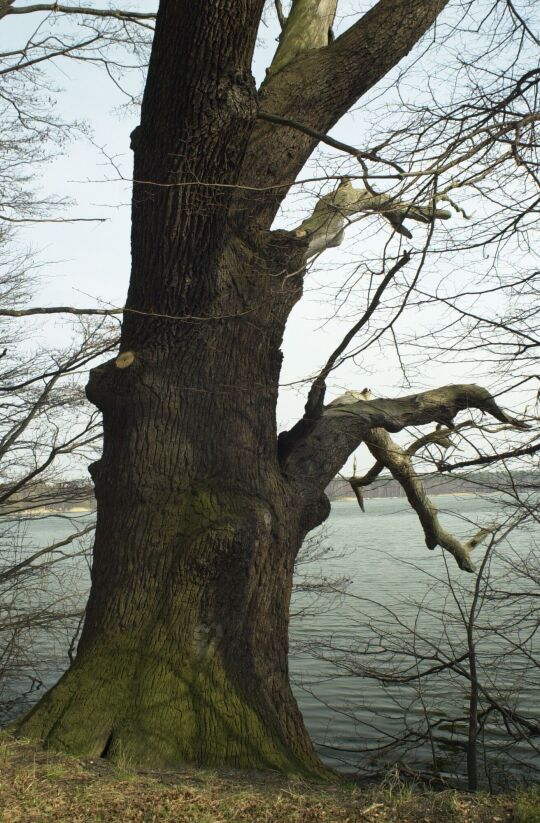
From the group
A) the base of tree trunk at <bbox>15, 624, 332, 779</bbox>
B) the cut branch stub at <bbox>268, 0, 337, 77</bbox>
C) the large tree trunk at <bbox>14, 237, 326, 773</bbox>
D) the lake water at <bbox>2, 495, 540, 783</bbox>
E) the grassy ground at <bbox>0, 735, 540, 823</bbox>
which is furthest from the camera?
the cut branch stub at <bbox>268, 0, 337, 77</bbox>

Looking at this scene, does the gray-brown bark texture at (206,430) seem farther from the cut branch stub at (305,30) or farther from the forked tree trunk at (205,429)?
the cut branch stub at (305,30)

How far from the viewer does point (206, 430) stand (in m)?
5.22

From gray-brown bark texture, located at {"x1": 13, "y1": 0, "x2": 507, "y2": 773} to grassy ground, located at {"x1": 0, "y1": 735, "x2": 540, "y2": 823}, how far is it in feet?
1.49

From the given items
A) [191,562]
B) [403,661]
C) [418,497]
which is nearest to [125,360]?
[191,562]

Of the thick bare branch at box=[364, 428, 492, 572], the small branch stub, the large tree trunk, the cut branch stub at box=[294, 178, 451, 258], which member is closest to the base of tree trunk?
the large tree trunk

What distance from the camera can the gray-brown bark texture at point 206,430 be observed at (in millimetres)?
4562

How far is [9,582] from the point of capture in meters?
8.92

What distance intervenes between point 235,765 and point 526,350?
10.8ft

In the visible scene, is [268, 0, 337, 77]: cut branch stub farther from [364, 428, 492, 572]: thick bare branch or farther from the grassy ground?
the grassy ground

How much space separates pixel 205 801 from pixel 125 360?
2.81 m

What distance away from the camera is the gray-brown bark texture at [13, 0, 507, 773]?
4562mm

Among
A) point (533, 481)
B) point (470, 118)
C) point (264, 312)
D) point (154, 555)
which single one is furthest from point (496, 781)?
point (470, 118)

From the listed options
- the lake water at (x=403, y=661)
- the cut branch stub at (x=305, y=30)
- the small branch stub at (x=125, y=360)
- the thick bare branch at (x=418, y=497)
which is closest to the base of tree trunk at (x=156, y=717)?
the lake water at (x=403, y=661)

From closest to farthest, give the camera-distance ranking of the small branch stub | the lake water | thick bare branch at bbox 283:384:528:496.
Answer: the small branch stub, thick bare branch at bbox 283:384:528:496, the lake water
